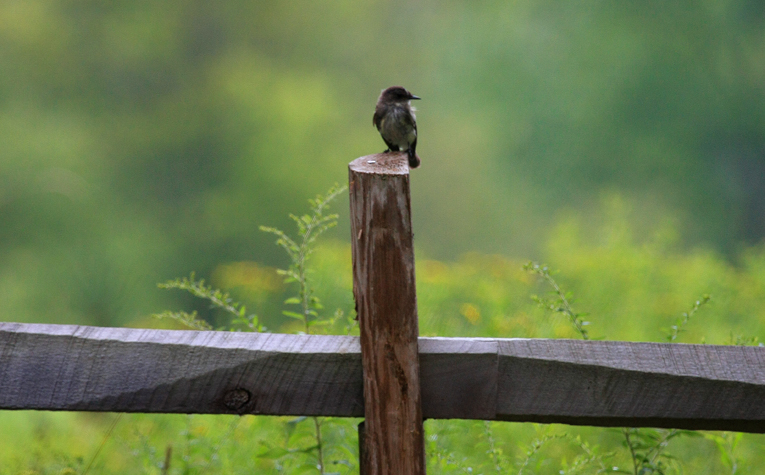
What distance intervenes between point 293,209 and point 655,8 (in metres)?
4.11

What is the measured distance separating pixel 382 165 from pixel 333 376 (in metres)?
0.42

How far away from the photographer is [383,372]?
1.12 meters

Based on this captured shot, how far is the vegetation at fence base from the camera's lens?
79.4 inches

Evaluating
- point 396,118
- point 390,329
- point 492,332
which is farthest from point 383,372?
point 396,118

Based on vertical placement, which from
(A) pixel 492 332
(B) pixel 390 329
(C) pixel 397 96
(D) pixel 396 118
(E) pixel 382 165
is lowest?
(A) pixel 492 332

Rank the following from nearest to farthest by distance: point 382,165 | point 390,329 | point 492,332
Result: point 390,329 → point 382,165 → point 492,332

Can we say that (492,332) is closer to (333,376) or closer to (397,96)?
(397,96)

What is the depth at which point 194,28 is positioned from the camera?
24.4 ft

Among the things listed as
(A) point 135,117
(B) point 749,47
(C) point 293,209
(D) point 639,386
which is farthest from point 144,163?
(D) point 639,386

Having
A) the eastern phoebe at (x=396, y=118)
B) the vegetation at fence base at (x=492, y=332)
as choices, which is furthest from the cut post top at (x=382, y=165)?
the eastern phoebe at (x=396, y=118)

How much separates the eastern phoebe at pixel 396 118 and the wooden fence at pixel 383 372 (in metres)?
1.76

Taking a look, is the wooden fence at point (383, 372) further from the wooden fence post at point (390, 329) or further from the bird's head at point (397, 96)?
the bird's head at point (397, 96)

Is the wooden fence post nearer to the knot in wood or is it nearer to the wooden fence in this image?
the wooden fence

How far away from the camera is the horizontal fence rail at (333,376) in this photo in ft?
3.82
